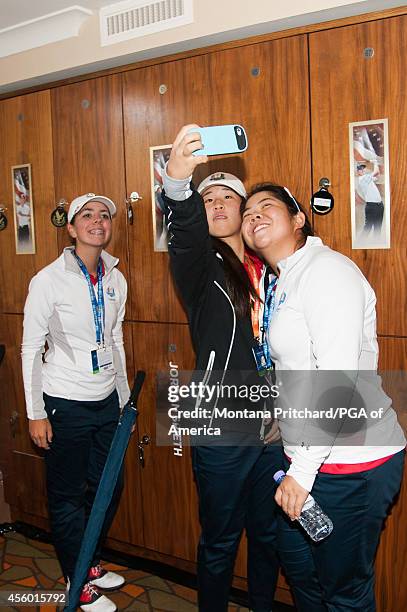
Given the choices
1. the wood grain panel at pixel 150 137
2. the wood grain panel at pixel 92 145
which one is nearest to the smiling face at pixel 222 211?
the wood grain panel at pixel 150 137

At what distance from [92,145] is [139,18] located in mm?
619

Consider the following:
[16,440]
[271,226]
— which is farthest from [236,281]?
[16,440]

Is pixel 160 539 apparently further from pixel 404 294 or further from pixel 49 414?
pixel 404 294

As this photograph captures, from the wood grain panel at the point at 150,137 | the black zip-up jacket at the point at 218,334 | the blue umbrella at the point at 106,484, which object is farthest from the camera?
the wood grain panel at the point at 150,137

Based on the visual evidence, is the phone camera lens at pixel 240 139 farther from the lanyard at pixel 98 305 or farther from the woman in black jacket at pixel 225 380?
the lanyard at pixel 98 305

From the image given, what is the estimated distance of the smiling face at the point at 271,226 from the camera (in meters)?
1.89

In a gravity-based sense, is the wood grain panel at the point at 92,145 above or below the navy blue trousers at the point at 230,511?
above

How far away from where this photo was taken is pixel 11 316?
130 inches

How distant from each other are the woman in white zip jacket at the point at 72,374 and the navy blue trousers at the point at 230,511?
2.03 feet

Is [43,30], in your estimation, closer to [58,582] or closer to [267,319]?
[267,319]

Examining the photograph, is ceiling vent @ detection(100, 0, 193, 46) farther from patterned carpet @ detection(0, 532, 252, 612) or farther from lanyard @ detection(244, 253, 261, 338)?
patterned carpet @ detection(0, 532, 252, 612)

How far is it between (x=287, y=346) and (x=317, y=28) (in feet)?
4.19

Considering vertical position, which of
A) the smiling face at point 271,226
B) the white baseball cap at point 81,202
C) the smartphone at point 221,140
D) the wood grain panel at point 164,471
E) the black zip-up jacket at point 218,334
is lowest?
the wood grain panel at point 164,471

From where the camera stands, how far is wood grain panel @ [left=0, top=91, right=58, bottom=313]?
3088 millimetres
